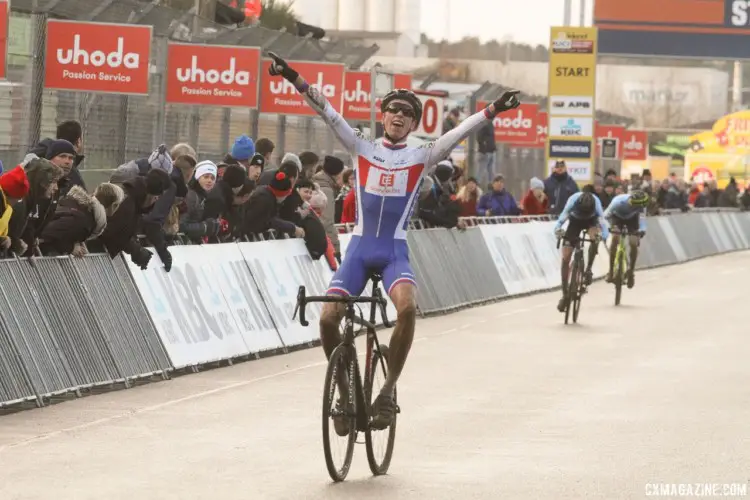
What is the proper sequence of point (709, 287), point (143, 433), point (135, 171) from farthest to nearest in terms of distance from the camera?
point (709, 287)
point (135, 171)
point (143, 433)

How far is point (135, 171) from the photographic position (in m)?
17.6

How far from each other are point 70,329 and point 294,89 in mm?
14914

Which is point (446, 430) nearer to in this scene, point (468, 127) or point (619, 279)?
point (468, 127)

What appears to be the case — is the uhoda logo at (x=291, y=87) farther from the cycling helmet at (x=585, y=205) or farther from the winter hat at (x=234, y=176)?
the winter hat at (x=234, y=176)

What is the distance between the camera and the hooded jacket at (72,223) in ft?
48.9

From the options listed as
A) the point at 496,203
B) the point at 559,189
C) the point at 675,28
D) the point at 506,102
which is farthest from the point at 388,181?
the point at 675,28

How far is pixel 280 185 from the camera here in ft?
64.3

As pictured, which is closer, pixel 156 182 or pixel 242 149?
pixel 156 182

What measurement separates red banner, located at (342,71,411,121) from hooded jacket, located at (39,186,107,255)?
19.4 m

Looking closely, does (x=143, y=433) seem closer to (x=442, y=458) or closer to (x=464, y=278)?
(x=442, y=458)

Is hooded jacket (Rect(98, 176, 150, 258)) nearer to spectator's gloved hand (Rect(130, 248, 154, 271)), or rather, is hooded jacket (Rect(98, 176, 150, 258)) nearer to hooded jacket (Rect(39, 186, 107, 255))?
spectator's gloved hand (Rect(130, 248, 154, 271))

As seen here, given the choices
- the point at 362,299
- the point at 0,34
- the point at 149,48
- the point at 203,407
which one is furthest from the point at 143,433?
the point at 149,48

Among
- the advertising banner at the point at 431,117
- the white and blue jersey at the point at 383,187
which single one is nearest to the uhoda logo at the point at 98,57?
the advertising banner at the point at 431,117

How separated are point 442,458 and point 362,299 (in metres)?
1.34
